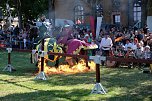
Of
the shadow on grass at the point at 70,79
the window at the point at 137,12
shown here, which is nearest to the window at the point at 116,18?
the window at the point at 137,12

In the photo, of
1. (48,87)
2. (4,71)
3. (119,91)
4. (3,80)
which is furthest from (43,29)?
(119,91)

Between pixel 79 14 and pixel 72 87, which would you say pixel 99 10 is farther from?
pixel 72 87

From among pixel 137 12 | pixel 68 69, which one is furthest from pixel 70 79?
pixel 137 12

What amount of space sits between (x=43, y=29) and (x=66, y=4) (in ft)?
73.3

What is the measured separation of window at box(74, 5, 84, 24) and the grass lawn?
25.4m

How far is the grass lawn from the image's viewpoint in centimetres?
903

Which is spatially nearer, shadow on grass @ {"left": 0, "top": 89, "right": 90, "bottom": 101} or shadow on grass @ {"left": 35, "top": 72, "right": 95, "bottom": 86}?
shadow on grass @ {"left": 0, "top": 89, "right": 90, "bottom": 101}

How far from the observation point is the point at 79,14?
1577 inches

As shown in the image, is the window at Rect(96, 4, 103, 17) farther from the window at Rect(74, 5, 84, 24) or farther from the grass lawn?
the grass lawn

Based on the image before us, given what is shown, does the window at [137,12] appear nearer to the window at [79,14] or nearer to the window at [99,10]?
the window at [99,10]

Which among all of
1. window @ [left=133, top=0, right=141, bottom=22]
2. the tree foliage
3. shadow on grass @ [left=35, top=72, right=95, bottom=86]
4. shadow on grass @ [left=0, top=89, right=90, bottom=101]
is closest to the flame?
shadow on grass @ [left=35, top=72, right=95, bottom=86]

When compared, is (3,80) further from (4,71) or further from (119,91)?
(119,91)

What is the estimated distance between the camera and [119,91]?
991 cm

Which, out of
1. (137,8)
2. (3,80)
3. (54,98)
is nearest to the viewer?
(54,98)
